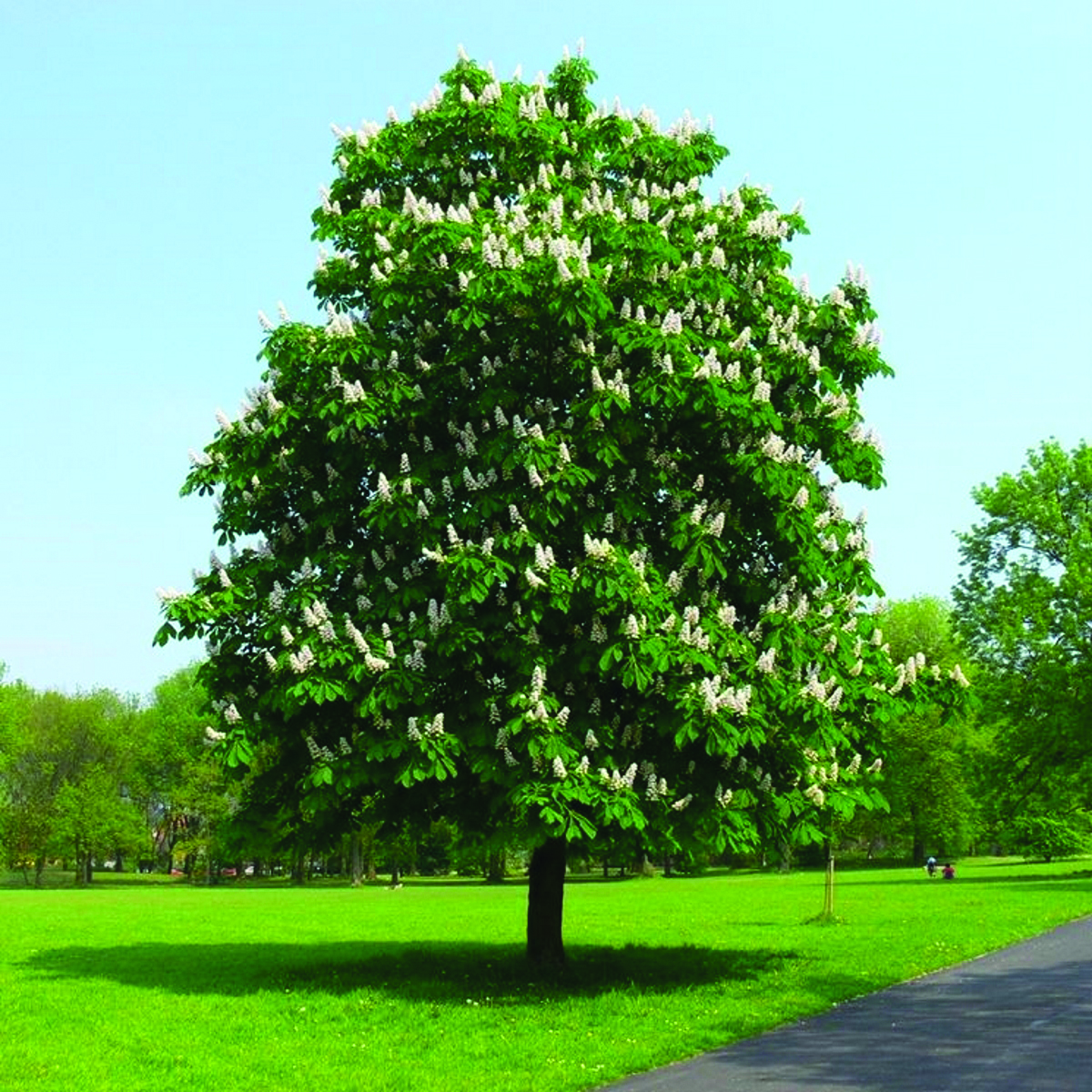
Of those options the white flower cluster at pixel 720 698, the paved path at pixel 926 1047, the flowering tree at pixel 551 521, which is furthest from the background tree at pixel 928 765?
the white flower cluster at pixel 720 698

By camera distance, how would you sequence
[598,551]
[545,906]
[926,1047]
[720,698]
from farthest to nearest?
1. [545,906]
2. [598,551]
3. [720,698]
4. [926,1047]

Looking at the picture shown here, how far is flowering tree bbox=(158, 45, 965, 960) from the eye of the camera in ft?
56.7

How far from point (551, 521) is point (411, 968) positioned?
853cm

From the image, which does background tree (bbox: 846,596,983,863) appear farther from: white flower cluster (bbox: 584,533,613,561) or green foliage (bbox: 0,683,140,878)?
white flower cluster (bbox: 584,533,613,561)

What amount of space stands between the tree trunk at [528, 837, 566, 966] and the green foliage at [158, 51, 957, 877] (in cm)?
269

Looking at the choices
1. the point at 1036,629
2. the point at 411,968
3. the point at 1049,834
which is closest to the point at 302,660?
the point at 411,968

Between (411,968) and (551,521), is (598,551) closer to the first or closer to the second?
(551,521)

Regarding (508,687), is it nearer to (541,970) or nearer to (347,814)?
(347,814)

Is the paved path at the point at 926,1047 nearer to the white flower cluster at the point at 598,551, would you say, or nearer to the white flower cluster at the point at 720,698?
the white flower cluster at the point at 720,698

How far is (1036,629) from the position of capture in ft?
182

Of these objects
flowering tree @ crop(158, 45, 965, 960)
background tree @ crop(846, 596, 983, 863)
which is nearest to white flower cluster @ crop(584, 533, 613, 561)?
flowering tree @ crop(158, 45, 965, 960)

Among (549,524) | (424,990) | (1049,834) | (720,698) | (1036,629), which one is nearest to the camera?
(720,698)

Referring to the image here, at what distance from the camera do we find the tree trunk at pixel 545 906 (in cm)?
2083

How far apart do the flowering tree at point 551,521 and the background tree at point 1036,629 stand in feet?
121
